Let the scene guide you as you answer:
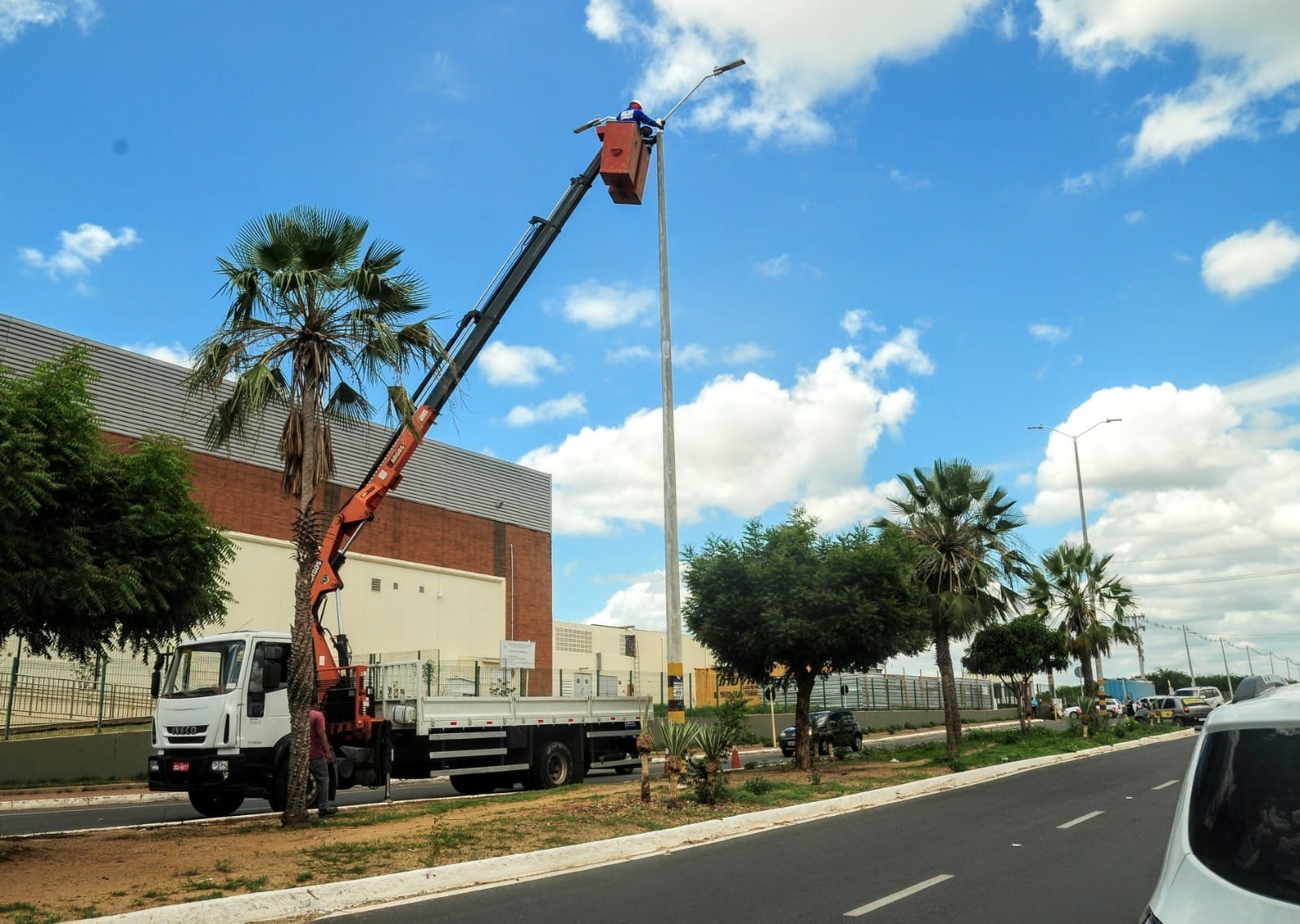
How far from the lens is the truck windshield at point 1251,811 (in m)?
3.46

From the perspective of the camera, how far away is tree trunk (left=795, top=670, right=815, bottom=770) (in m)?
22.7

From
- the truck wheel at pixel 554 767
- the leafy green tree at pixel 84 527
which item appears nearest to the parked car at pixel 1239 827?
the leafy green tree at pixel 84 527

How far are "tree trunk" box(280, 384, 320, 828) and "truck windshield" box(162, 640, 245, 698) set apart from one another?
2.67 metres

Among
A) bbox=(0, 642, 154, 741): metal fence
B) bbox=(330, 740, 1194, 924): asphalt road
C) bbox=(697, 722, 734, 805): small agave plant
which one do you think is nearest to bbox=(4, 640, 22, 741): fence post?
bbox=(0, 642, 154, 741): metal fence

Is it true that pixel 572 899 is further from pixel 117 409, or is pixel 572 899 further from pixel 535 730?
pixel 117 409

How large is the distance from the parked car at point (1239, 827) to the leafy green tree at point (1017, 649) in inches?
1504

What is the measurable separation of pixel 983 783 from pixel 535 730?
903 cm

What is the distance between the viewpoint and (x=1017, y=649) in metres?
40.9

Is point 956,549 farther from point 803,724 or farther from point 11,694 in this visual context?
point 11,694

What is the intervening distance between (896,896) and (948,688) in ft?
61.0

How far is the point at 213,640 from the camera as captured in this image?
16.5 meters

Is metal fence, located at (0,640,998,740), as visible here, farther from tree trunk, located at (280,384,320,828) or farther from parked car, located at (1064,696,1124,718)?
parked car, located at (1064,696,1124,718)

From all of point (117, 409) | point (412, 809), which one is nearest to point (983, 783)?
point (412, 809)

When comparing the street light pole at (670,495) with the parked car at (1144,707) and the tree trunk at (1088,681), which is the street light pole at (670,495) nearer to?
the tree trunk at (1088,681)
